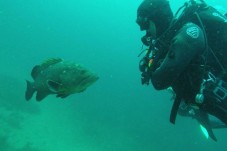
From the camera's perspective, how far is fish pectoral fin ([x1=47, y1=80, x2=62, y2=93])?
137 inches

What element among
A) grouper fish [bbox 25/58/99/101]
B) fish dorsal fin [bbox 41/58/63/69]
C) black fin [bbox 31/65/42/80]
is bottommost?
grouper fish [bbox 25/58/99/101]

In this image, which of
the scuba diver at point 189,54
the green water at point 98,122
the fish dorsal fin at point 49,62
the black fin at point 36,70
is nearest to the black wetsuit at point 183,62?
the scuba diver at point 189,54

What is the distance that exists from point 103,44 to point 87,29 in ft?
66.4

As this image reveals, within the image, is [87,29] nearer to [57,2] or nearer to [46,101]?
[57,2]

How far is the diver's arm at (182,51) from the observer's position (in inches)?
147

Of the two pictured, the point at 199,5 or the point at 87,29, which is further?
the point at 87,29

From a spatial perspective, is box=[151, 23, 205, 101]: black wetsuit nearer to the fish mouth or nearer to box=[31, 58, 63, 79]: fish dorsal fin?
the fish mouth

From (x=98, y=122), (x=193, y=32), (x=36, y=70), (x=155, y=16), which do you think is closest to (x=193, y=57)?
(x=193, y=32)

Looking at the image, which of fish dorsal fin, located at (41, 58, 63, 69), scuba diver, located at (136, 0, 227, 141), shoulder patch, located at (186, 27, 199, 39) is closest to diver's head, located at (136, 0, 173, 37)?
scuba diver, located at (136, 0, 227, 141)

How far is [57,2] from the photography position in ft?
488

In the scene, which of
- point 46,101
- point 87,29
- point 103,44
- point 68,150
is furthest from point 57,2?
point 68,150

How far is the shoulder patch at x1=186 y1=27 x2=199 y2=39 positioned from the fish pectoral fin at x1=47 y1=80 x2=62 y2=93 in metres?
1.70

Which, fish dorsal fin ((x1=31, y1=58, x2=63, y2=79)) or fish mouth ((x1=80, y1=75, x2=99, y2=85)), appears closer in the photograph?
fish mouth ((x1=80, y1=75, x2=99, y2=85))

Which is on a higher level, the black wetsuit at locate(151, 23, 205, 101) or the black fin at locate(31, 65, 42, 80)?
the black fin at locate(31, 65, 42, 80)
